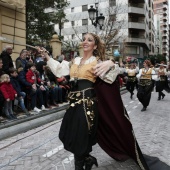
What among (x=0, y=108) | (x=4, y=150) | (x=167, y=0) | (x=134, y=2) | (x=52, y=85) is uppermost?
(x=167, y=0)

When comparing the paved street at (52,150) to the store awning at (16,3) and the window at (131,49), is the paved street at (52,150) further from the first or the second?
the window at (131,49)

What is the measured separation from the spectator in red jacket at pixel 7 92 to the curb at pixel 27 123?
0.57m

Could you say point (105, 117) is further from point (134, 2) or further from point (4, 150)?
point (134, 2)

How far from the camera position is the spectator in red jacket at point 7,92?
752 centimetres

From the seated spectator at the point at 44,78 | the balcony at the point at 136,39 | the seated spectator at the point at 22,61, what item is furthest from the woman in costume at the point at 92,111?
the balcony at the point at 136,39

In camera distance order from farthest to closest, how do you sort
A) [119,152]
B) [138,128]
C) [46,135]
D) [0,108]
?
[0,108] < [138,128] < [46,135] < [119,152]

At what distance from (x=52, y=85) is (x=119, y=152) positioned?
22.4ft

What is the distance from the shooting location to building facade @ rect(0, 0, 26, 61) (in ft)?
41.7

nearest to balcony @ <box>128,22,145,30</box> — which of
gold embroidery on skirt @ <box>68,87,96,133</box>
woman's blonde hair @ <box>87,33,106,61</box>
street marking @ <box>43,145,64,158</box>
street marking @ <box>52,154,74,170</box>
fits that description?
street marking @ <box>43,145,64,158</box>

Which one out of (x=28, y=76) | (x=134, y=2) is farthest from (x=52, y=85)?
(x=134, y=2)

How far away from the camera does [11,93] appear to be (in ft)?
25.4

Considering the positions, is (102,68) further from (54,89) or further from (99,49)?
(54,89)

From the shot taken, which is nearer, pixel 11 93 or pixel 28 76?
pixel 11 93

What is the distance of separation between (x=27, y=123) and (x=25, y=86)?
1.83 m
